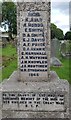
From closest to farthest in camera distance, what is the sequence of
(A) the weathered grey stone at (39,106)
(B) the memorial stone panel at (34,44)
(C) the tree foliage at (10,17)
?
(A) the weathered grey stone at (39,106) → (B) the memorial stone panel at (34,44) → (C) the tree foliage at (10,17)

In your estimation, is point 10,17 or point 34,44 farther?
point 10,17

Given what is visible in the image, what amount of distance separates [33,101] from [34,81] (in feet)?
3.12

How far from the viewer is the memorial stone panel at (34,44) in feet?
27.1

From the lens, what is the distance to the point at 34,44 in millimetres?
8391

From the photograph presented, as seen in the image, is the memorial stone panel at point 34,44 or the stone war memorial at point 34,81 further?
the memorial stone panel at point 34,44

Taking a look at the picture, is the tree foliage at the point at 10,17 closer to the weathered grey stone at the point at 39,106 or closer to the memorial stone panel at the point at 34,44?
the memorial stone panel at the point at 34,44

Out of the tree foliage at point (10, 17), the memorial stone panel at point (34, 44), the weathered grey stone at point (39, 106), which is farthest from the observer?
the tree foliage at point (10, 17)

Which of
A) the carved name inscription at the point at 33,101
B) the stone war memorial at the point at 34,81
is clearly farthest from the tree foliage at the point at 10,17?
the carved name inscription at the point at 33,101

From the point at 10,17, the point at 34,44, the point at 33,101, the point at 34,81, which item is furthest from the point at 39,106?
the point at 10,17

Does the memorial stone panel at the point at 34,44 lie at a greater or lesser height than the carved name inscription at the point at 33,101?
greater

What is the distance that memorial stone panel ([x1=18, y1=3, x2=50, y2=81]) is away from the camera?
8.26m

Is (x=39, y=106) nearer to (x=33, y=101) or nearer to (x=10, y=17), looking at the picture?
(x=33, y=101)

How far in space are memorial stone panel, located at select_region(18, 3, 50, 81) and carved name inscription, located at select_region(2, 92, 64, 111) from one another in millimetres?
933

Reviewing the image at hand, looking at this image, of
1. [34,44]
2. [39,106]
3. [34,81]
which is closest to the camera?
[39,106]
